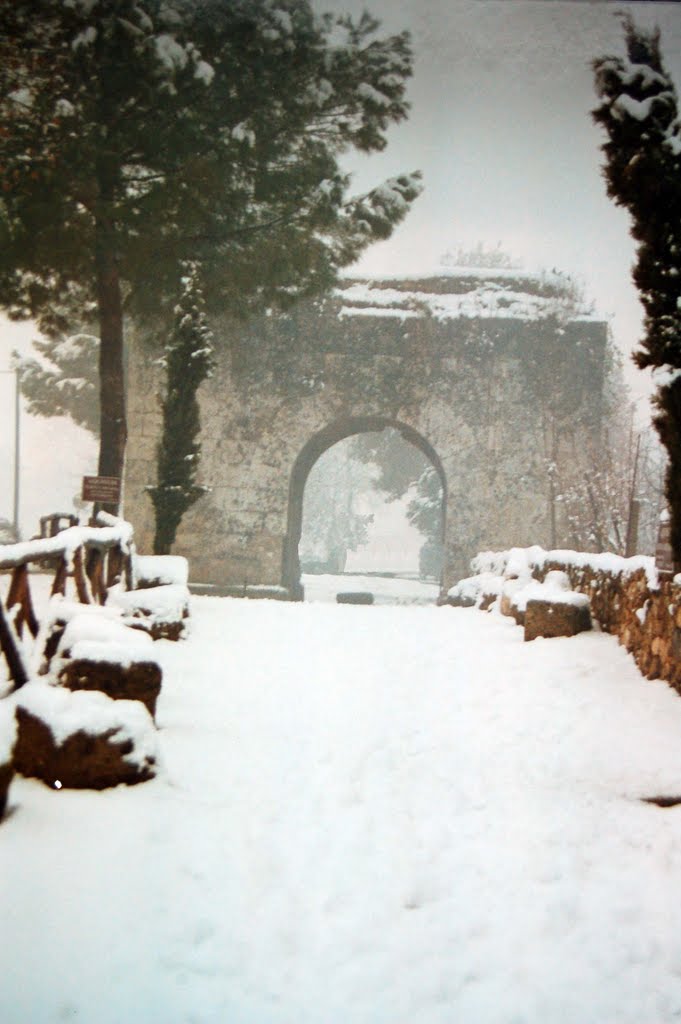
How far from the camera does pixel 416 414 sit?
36.2 feet

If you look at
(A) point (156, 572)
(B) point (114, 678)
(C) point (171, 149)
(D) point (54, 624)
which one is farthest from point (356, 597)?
(B) point (114, 678)

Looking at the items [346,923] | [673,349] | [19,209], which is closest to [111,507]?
[19,209]

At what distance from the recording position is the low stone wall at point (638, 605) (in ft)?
13.0

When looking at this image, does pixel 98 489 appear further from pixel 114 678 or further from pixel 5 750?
Answer: pixel 5 750

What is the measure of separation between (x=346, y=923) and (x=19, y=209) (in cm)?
453

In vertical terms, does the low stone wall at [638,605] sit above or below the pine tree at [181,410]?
below

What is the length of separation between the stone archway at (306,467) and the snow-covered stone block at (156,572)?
17.6 feet

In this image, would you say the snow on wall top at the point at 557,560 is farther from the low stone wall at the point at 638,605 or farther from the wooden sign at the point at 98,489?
the wooden sign at the point at 98,489

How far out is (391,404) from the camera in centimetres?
1103

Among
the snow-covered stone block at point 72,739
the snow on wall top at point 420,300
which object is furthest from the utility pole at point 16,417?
the snow on wall top at point 420,300

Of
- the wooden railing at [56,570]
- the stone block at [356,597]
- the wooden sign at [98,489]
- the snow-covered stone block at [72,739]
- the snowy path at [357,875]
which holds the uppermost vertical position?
the wooden sign at [98,489]

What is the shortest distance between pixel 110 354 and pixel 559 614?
12.1ft

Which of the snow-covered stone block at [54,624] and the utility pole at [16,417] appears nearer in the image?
the snow-covered stone block at [54,624]

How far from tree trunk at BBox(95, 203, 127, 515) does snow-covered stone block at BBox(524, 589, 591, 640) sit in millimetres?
3241
